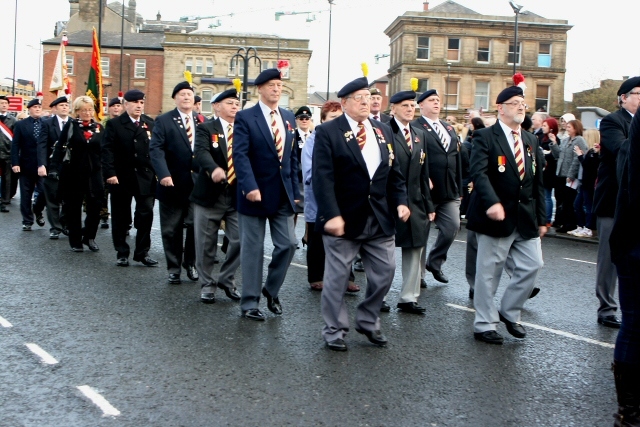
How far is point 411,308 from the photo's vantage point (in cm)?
845

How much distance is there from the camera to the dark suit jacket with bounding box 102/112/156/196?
1106 centimetres

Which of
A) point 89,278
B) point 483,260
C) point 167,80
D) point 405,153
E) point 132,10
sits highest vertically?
point 132,10

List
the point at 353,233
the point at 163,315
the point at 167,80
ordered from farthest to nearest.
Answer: the point at 167,80 → the point at 163,315 → the point at 353,233

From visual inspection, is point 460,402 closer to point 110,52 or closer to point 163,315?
point 163,315

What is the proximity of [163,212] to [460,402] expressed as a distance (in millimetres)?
5466

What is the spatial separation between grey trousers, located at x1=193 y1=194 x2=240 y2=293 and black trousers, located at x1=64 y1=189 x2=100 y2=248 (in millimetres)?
3736

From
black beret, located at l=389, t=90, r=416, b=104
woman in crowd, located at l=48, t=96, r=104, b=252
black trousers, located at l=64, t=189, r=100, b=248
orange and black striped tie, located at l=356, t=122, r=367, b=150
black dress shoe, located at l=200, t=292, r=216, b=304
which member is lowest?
black dress shoe, located at l=200, t=292, r=216, b=304

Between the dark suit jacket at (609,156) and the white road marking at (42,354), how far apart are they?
4.85m

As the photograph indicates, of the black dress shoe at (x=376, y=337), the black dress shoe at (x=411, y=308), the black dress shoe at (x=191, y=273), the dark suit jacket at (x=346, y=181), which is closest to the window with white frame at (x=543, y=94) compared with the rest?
the black dress shoe at (x=191, y=273)

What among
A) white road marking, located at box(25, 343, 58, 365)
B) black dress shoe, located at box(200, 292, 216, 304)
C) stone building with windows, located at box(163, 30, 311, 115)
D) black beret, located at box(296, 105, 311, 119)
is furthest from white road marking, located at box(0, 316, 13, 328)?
stone building with windows, located at box(163, 30, 311, 115)

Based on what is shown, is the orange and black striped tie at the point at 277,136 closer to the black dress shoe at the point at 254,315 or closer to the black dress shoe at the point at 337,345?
the black dress shoe at the point at 254,315

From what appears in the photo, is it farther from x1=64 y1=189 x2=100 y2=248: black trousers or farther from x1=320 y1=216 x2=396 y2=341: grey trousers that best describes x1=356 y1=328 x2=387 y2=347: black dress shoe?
x1=64 y1=189 x2=100 y2=248: black trousers

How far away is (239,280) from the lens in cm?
1022

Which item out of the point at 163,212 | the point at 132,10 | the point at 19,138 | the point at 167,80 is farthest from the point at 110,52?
the point at 163,212
